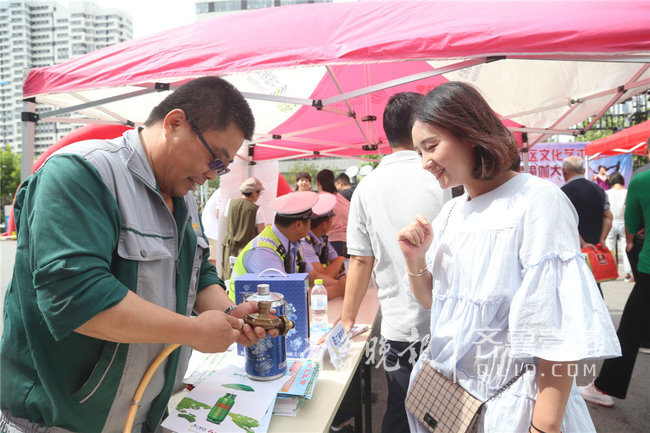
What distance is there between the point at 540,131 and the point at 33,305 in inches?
189

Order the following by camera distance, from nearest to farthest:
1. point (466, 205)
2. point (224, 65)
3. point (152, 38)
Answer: point (466, 205)
point (224, 65)
point (152, 38)

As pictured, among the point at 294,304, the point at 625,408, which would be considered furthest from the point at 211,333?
the point at 625,408

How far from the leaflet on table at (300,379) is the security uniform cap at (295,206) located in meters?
1.18

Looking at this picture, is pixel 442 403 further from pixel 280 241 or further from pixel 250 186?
pixel 250 186

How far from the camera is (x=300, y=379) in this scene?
1.65m

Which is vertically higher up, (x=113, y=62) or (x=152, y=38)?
(x=152, y=38)

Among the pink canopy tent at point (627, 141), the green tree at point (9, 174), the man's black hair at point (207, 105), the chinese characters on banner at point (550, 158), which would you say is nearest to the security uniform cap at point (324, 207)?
the man's black hair at point (207, 105)

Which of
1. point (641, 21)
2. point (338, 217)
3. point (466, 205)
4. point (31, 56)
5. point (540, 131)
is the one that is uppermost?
point (31, 56)

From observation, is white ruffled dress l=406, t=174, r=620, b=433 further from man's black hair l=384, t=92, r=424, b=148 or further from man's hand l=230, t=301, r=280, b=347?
man's black hair l=384, t=92, r=424, b=148

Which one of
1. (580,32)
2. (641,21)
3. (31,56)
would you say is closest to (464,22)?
(580,32)

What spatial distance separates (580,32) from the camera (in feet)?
5.92

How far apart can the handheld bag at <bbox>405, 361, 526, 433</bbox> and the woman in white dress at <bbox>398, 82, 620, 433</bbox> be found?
0.02m

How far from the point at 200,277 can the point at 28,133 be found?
213 centimetres

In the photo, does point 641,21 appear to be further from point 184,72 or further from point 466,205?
point 184,72
